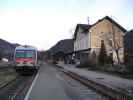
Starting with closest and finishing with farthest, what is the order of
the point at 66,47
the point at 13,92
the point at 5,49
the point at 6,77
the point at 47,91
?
the point at 13,92
the point at 47,91
the point at 6,77
the point at 66,47
the point at 5,49

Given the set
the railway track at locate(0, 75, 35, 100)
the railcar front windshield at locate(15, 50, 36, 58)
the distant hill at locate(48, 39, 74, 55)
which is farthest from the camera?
→ the distant hill at locate(48, 39, 74, 55)

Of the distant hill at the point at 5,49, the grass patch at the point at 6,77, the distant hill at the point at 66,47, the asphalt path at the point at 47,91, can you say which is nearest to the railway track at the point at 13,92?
the asphalt path at the point at 47,91

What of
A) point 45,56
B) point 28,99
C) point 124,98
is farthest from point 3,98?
→ point 45,56

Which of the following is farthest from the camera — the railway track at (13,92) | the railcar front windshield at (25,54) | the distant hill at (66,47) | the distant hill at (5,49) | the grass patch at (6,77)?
the distant hill at (5,49)

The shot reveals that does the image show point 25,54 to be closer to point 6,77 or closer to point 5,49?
point 6,77

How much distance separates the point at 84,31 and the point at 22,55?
31060 mm

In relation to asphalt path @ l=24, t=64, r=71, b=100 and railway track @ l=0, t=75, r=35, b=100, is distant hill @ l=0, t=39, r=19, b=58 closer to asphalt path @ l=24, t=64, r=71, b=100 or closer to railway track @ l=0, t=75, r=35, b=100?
asphalt path @ l=24, t=64, r=71, b=100

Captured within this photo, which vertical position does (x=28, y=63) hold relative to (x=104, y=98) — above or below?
above

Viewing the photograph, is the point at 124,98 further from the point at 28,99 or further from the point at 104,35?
the point at 104,35

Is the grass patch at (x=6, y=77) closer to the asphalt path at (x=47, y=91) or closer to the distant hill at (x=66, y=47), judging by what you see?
the asphalt path at (x=47, y=91)

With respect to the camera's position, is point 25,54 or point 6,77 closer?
point 6,77

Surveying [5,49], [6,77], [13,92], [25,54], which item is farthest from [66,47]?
[13,92]

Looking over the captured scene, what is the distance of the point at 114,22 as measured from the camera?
5825 cm

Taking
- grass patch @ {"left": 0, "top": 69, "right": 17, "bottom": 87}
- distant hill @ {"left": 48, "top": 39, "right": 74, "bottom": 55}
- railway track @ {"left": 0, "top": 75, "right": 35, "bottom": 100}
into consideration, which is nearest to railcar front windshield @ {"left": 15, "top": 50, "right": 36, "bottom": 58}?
grass patch @ {"left": 0, "top": 69, "right": 17, "bottom": 87}
